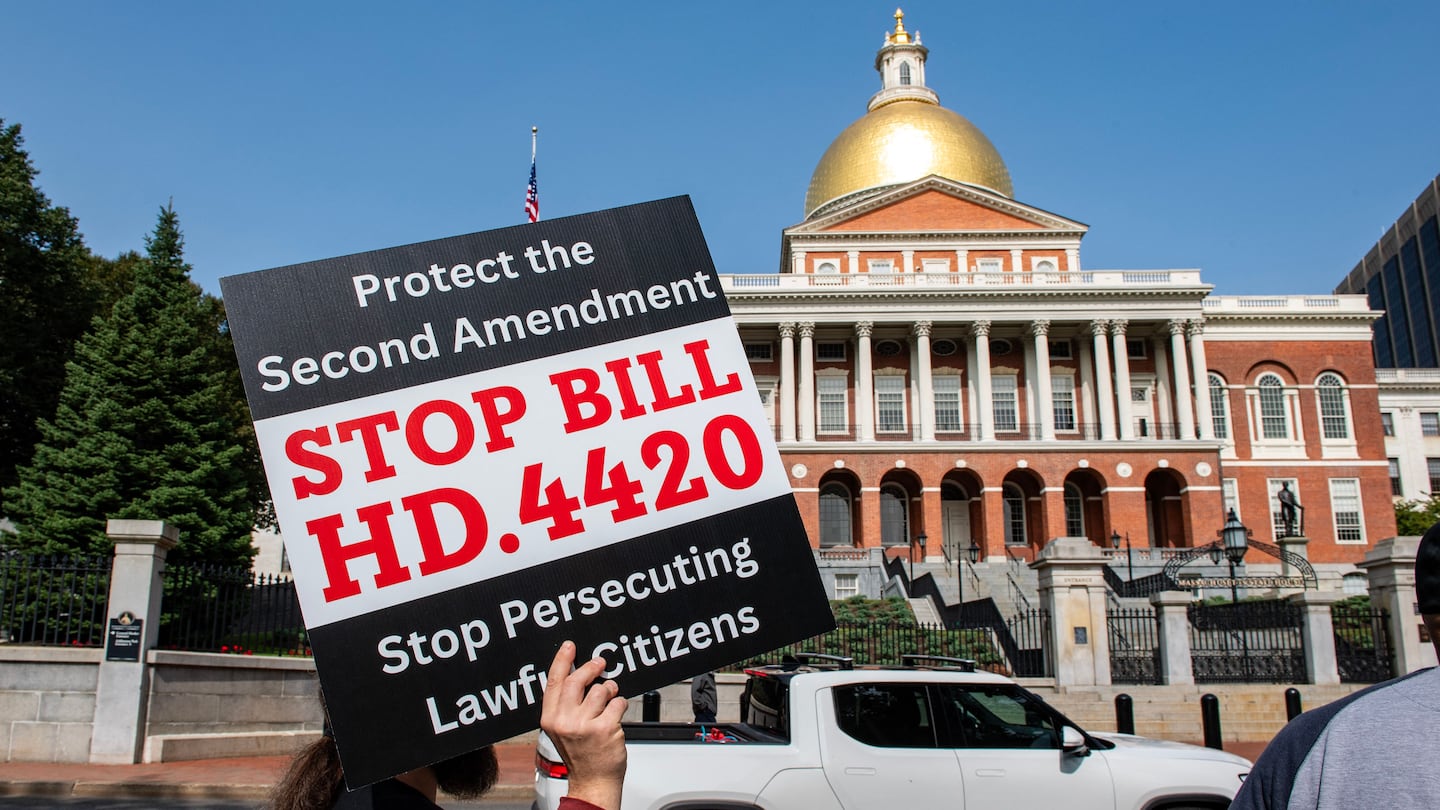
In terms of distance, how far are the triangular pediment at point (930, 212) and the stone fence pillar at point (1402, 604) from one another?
129ft

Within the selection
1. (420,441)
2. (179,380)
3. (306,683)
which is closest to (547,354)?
(420,441)

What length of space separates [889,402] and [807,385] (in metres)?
4.87

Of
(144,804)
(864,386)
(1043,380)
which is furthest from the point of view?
(864,386)

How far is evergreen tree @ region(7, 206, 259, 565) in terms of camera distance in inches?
954

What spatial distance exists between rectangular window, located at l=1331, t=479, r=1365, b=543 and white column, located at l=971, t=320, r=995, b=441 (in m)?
18.3

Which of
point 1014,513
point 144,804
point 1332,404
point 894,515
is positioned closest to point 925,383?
point 894,515

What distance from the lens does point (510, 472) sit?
9.18ft

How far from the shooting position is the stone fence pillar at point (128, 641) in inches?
504

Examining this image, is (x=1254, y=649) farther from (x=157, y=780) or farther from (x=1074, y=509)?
(x=1074, y=509)

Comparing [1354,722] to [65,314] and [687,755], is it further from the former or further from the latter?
[65,314]

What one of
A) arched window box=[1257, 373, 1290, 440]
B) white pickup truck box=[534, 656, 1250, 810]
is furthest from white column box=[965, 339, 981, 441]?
white pickup truck box=[534, 656, 1250, 810]

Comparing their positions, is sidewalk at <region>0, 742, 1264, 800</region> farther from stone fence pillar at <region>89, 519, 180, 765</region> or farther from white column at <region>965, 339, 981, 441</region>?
white column at <region>965, 339, 981, 441</region>

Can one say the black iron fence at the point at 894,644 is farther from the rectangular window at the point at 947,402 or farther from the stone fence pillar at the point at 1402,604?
the rectangular window at the point at 947,402

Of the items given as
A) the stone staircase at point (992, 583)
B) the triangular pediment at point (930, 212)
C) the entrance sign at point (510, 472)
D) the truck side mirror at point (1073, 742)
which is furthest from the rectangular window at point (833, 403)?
the entrance sign at point (510, 472)
